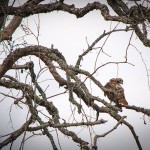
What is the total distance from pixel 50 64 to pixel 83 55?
999 millimetres

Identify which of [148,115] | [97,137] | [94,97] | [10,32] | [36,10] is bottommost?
[97,137]

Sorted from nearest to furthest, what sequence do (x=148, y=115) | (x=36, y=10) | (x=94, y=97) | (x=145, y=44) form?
1. (x=145, y=44)
2. (x=148, y=115)
3. (x=94, y=97)
4. (x=36, y=10)

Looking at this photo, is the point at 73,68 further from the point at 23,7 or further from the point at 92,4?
the point at 23,7

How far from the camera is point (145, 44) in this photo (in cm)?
323

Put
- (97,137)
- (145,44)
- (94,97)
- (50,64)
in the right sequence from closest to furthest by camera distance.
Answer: (97,137) → (145,44) → (94,97) → (50,64)

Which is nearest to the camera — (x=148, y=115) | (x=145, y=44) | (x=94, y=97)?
(x=145, y=44)

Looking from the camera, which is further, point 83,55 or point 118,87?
point 118,87

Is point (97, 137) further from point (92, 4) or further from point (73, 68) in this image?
point (92, 4)

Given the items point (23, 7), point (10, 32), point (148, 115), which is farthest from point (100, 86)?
point (10, 32)

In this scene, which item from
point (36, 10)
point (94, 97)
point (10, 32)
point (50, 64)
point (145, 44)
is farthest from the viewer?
point (10, 32)

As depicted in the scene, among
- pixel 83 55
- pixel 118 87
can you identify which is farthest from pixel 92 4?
pixel 118 87

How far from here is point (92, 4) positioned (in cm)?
379

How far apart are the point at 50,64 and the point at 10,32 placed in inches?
54.6

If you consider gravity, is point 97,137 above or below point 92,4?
below
